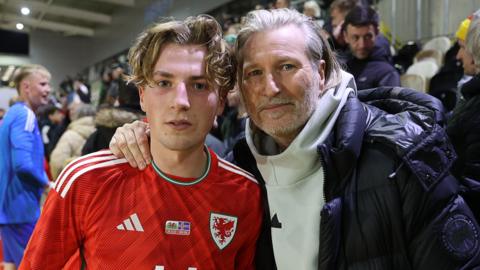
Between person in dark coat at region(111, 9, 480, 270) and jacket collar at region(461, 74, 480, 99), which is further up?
jacket collar at region(461, 74, 480, 99)

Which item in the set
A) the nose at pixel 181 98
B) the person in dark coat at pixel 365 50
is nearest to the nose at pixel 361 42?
the person in dark coat at pixel 365 50

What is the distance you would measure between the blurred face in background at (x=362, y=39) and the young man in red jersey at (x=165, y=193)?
5.56 feet

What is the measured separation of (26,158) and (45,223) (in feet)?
7.53

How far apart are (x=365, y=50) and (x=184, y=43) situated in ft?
6.04

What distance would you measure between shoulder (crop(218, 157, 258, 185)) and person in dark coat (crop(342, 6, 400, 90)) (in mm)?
1578

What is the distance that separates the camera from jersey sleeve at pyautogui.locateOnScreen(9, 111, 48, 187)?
136 inches

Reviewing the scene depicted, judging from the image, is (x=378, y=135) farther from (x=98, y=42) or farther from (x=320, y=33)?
(x=98, y=42)

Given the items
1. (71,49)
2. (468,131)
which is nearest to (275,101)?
(468,131)

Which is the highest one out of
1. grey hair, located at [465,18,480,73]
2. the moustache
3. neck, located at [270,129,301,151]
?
grey hair, located at [465,18,480,73]

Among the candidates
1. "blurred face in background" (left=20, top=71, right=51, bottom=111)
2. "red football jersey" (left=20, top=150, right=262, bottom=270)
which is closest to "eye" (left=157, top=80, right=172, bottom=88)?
"red football jersey" (left=20, top=150, right=262, bottom=270)

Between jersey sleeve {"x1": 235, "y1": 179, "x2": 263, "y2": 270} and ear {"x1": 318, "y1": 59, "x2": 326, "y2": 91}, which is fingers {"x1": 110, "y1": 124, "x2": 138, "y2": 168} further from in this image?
ear {"x1": 318, "y1": 59, "x2": 326, "y2": 91}

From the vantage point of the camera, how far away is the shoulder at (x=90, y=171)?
144cm

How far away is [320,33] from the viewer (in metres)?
1.73

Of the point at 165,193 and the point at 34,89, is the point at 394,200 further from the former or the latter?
the point at 34,89
